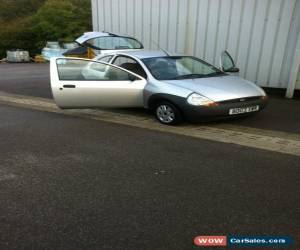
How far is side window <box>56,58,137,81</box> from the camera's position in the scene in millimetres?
7219

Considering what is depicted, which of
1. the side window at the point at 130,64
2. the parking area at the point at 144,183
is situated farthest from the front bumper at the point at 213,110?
the side window at the point at 130,64

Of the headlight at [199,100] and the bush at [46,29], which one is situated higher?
the headlight at [199,100]

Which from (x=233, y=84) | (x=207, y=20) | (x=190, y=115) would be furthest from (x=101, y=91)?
(x=207, y=20)

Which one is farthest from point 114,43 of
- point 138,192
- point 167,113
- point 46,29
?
point 46,29

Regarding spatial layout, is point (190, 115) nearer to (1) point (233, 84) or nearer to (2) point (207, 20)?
(1) point (233, 84)

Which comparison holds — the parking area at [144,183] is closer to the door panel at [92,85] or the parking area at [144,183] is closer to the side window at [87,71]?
the door panel at [92,85]

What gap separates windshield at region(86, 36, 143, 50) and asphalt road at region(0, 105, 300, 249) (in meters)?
5.20

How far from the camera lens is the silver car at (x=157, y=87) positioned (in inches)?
248

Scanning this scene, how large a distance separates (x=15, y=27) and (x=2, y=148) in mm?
38967

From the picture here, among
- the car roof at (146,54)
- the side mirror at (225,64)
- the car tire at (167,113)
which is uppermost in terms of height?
the car roof at (146,54)

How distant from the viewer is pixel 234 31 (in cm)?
976

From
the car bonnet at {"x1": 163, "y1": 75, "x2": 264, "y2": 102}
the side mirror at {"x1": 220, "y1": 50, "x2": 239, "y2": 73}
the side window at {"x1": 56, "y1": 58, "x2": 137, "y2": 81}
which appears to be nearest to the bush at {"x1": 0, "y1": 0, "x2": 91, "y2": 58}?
the side mirror at {"x1": 220, "y1": 50, "x2": 239, "y2": 73}

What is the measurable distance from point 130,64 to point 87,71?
959mm

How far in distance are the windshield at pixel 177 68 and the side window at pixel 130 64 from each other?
0.55ft
